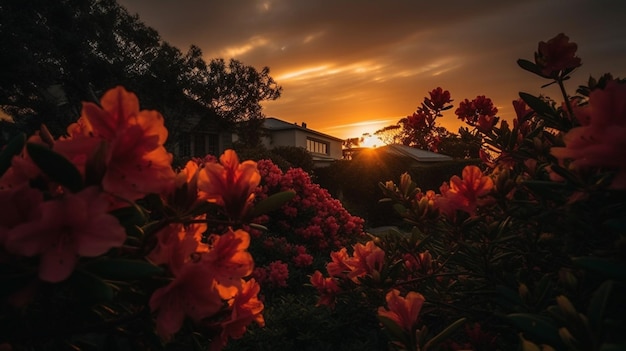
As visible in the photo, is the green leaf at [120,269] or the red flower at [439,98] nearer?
the green leaf at [120,269]

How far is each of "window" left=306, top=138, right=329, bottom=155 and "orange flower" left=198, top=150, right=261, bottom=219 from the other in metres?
38.4

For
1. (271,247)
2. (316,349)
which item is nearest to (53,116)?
(271,247)

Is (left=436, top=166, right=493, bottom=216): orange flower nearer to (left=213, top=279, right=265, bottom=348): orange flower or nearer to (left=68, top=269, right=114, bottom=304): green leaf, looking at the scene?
(left=213, top=279, right=265, bottom=348): orange flower

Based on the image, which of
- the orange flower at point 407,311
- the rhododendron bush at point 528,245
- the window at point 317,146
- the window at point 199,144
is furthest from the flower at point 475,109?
the window at point 317,146

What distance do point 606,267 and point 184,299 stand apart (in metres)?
0.92

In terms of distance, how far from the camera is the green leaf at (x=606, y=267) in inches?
32.7

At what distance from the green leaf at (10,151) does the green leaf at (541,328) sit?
1.18 metres

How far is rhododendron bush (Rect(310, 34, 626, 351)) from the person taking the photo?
34.5 inches

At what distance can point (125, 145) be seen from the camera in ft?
2.61

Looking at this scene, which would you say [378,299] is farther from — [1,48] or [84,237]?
[1,48]

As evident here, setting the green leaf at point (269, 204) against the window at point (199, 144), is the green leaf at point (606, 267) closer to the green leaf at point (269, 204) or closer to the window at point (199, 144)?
the green leaf at point (269, 204)

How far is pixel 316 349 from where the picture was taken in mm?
2680

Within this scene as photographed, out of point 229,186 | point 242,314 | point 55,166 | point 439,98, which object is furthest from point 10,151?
point 439,98

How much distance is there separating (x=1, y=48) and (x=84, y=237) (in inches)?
751
